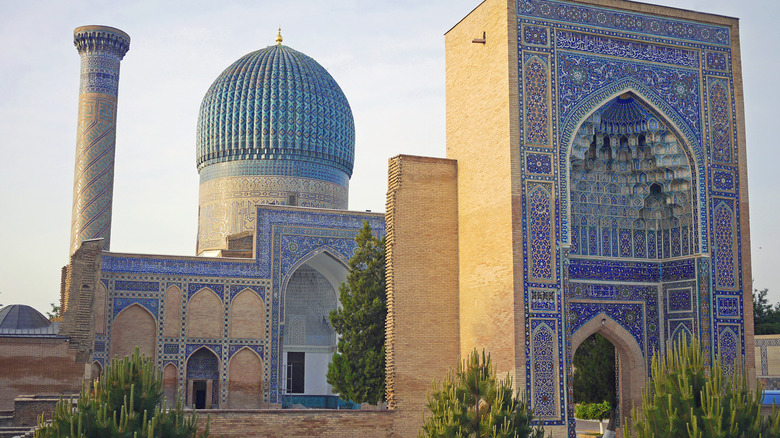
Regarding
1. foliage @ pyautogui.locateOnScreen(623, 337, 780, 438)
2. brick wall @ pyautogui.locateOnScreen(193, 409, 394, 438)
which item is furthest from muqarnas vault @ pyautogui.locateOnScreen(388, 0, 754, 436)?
foliage @ pyautogui.locateOnScreen(623, 337, 780, 438)

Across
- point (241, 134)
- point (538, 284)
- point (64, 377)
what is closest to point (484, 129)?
point (538, 284)

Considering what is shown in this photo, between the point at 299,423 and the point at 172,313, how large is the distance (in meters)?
8.17

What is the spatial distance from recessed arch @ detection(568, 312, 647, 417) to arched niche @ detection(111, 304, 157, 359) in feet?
28.9

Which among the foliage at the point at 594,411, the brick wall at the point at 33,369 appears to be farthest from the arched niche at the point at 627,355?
the brick wall at the point at 33,369

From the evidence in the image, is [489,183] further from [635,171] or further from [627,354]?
[627,354]

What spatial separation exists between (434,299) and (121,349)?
8.34m

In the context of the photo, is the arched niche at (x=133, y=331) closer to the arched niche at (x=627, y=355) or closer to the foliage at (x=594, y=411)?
the foliage at (x=594, y=411)

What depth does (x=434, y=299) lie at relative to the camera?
29.8 ft

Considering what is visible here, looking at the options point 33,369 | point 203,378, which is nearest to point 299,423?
point 33,369

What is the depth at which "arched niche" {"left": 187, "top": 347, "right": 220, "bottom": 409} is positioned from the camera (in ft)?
52.4

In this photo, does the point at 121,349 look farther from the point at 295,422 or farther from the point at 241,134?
the point at 295,422

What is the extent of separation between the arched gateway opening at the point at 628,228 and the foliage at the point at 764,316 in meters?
12.8

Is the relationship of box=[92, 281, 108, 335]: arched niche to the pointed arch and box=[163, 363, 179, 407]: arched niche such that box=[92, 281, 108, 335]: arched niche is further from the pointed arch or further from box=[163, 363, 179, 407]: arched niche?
the pointed arch

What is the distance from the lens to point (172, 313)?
15875 mm
